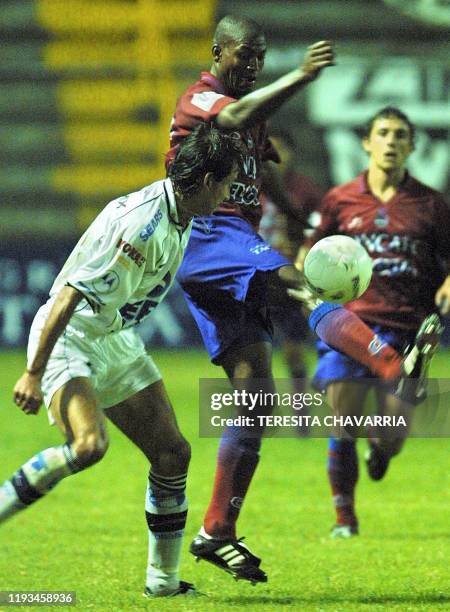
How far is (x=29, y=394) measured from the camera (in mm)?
4707

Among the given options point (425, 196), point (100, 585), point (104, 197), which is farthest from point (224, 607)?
point (104, 197)

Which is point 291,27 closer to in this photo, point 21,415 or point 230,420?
point 21,415

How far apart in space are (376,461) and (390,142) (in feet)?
5.87

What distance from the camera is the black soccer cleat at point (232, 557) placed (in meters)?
5.66

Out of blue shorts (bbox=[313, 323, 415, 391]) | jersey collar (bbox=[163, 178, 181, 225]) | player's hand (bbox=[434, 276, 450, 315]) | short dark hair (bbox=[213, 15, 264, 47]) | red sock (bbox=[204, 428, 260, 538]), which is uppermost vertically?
short dark hair (bbox=[213, 15, 264, 47])

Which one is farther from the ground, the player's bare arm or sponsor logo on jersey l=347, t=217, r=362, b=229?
sponsor logo on jersey l=347, t=217, r=362, b=229

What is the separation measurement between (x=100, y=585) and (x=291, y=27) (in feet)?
38.0

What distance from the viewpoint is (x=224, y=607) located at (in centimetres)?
528

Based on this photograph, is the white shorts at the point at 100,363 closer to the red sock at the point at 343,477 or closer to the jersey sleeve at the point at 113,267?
the jersey sleeve at the point at 113,267

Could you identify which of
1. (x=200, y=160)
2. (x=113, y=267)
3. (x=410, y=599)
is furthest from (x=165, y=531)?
(x=200, y=160)

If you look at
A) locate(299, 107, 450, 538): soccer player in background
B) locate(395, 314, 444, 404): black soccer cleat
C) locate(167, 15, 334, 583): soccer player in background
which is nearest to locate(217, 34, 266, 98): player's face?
locate(167, 15, 334, 583): soccer player in background

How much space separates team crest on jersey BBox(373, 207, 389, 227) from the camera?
24.8 ft

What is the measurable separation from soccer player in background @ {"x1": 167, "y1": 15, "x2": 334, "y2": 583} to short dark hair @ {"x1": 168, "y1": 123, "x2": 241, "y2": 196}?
0.46 m

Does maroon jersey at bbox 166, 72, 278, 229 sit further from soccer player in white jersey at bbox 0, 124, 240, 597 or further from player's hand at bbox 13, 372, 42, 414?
player's hand at bbox 13, 372, 42, 414
